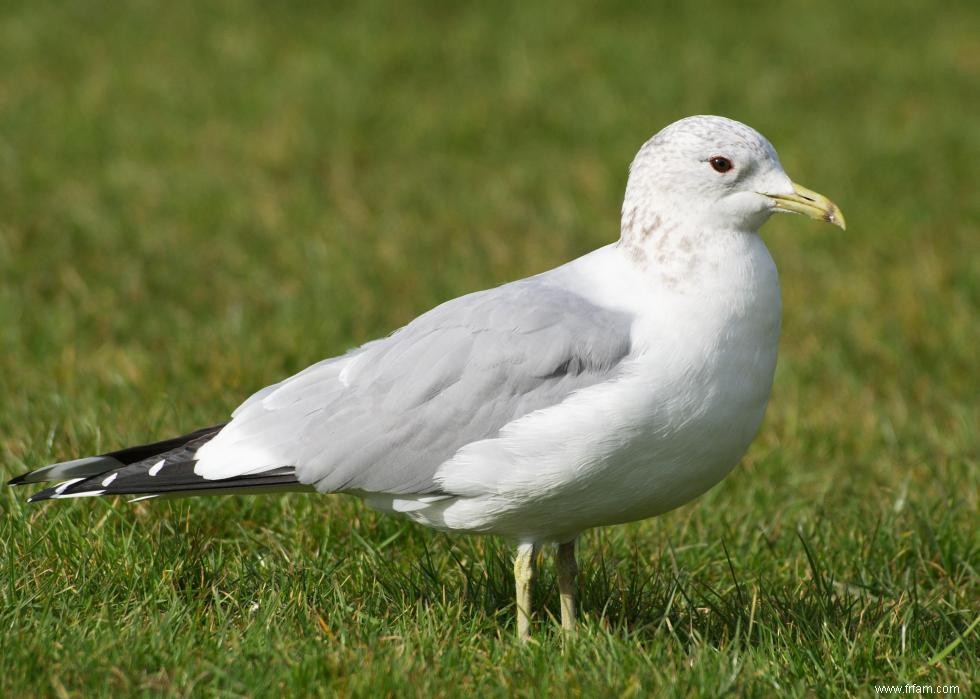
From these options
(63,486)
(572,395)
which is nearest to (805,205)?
(572,395)

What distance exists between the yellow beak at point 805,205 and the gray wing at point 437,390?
1.90 feet

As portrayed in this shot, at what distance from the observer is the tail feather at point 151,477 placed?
13.7 ft

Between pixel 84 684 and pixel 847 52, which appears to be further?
pixel 847 52

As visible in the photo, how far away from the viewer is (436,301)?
7.95m

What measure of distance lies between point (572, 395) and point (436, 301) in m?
4.08

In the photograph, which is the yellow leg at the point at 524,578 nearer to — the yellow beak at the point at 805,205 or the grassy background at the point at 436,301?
the grassy background at the point at 436,301

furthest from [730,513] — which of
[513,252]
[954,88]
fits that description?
[954,88]

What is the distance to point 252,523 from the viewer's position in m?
4.89

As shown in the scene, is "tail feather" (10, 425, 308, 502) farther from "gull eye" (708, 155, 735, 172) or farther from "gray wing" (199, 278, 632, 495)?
"gull eye" (708, 155, 735, 172)

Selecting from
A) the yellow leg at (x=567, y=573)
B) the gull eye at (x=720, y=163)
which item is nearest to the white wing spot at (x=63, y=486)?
the yellow leg at (x=567, y=573)

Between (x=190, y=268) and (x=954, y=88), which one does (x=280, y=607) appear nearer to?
(x=190, y=268)

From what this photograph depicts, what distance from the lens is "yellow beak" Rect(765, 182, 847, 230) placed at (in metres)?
4.08

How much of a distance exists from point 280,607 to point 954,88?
362 inches

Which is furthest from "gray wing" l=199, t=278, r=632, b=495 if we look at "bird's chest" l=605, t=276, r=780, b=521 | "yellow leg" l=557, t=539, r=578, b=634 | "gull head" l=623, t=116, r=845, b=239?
"yellow leg" l=557, t=539, r=578, b=634
